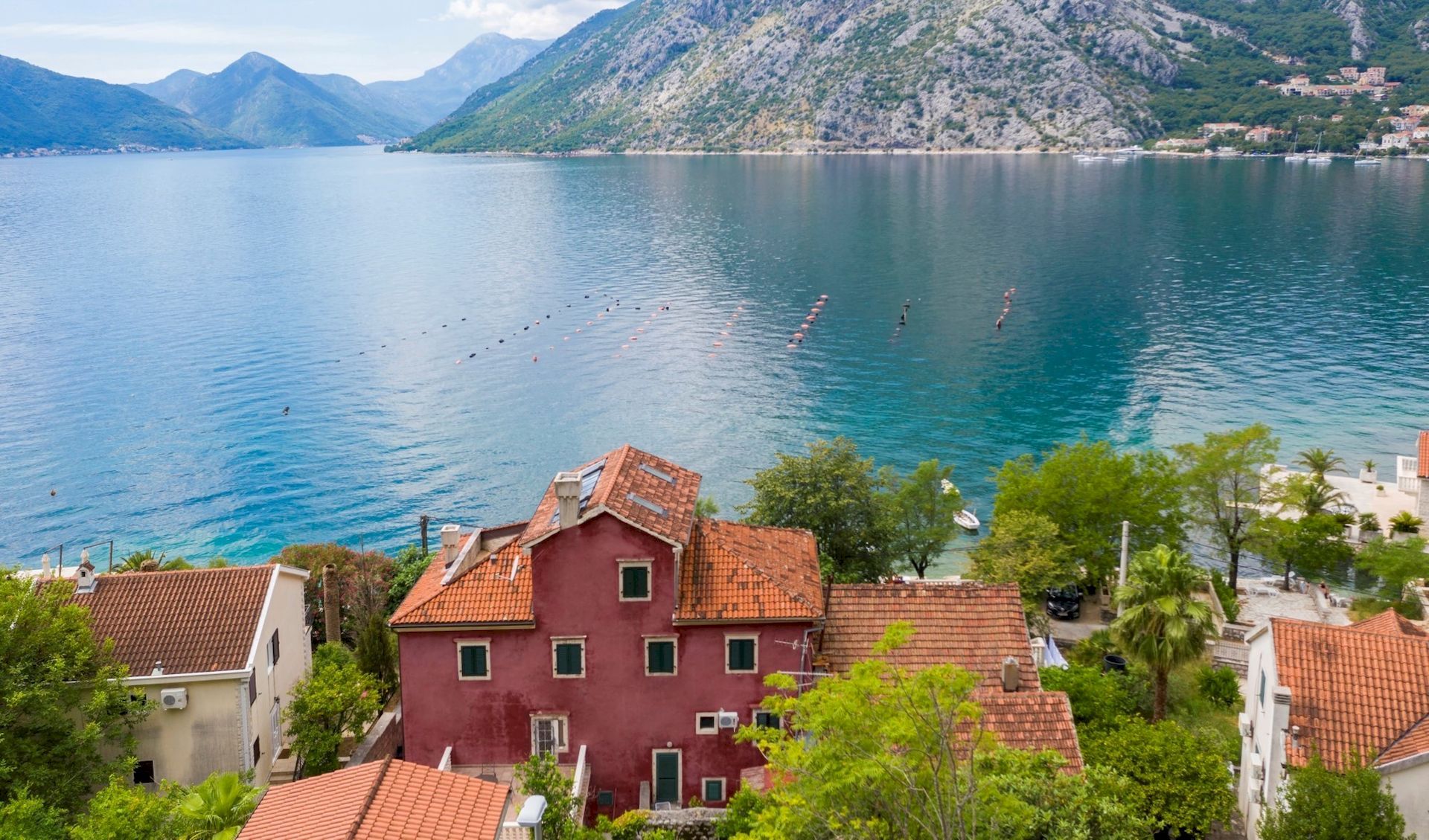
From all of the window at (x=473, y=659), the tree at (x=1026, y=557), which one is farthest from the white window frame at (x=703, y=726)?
the tree at (x=1026, y=557)

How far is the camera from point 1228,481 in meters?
57.8

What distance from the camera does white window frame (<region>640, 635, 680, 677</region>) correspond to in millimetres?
32938

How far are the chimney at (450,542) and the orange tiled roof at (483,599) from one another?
319cm

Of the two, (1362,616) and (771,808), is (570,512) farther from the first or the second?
(1362,616)

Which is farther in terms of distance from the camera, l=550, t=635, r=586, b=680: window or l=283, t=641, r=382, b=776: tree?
l=283, t=641, r=382, b=776: tree

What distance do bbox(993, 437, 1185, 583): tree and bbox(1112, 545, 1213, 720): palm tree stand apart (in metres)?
18.4

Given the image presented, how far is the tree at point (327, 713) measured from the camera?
35844 millimetres

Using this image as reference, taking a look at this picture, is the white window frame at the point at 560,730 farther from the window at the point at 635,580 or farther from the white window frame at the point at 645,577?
the window at the point at 635,580

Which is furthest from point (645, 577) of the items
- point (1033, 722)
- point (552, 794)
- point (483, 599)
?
point (1033, 722)

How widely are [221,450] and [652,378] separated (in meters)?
40.5

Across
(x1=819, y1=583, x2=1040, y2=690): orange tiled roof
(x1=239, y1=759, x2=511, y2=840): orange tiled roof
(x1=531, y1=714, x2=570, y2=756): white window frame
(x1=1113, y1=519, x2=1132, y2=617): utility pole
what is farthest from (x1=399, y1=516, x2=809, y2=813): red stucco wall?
(x1=1113, y1=519, x2=1132, y2=617): utility pole

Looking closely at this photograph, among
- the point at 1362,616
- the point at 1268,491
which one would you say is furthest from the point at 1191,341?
the point at 1362,616

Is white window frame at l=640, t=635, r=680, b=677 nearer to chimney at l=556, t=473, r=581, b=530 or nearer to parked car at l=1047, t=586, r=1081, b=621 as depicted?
chimney at l=556, t=473, r=581, b=530

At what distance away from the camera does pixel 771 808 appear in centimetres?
2094
